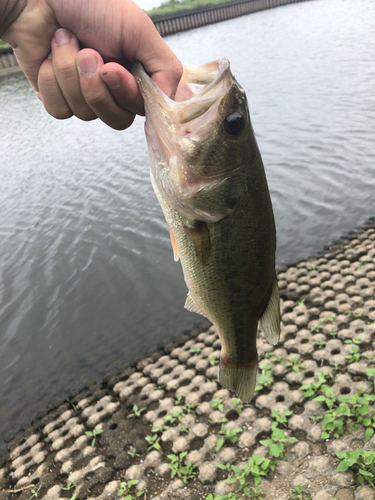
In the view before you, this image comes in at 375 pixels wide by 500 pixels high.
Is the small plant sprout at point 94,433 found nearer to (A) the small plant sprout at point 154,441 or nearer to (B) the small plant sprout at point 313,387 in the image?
(A) the small plant sprout at point 154,441

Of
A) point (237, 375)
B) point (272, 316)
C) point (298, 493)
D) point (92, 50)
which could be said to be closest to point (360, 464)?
point (298, 493)

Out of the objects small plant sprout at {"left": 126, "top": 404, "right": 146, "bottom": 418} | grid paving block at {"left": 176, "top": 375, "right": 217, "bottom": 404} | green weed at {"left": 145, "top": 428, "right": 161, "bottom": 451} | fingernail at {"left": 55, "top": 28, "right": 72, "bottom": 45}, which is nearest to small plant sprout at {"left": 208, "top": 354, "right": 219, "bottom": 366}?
grid paving block at {"left": 176, "top": 375, "right": 217, "bottom": 404}

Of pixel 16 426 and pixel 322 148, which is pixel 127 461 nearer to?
pixel 16 426

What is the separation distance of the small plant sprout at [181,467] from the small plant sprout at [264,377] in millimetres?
1108

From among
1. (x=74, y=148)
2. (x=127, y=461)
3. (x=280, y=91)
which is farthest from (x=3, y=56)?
(x=127, y=461)

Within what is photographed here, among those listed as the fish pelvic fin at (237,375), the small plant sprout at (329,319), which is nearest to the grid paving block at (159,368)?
the small plant sprout at (329,319)

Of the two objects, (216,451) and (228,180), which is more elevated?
(228,180)

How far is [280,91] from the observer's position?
1636 centimetres

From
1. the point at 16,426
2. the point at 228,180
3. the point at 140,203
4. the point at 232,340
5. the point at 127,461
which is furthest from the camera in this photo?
the point at 140,203

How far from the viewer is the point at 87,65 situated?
1739 mm

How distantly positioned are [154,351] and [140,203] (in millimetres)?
5504

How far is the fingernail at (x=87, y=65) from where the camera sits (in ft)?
5.65

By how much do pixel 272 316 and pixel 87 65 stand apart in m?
1.55

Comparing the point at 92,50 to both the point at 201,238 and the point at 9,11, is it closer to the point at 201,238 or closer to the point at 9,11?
the point at 9,11
